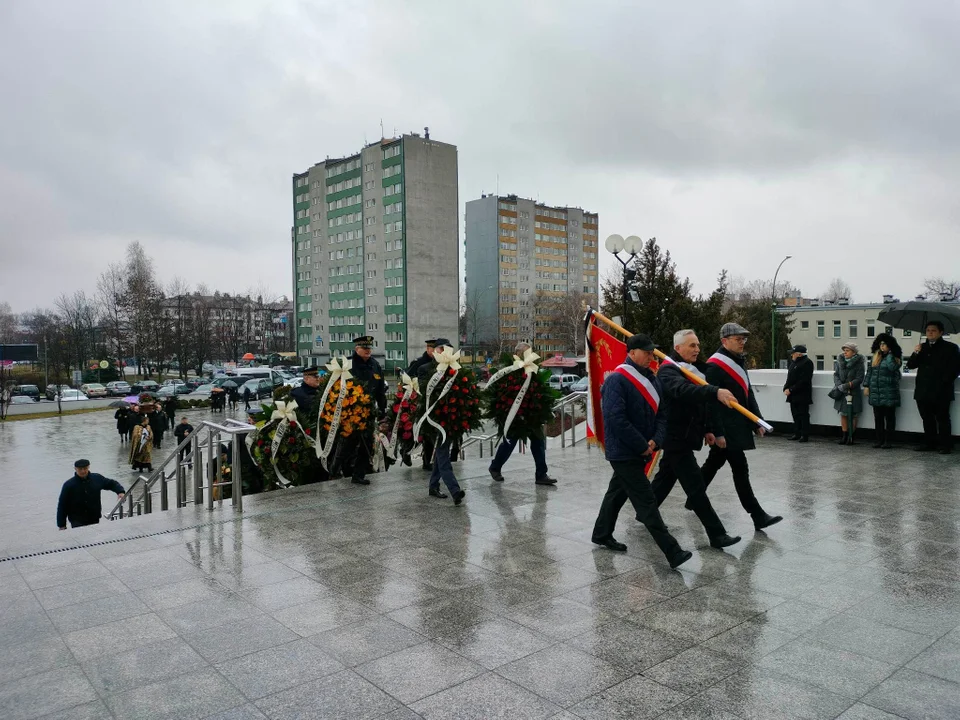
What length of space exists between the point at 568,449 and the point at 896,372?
5549 mm

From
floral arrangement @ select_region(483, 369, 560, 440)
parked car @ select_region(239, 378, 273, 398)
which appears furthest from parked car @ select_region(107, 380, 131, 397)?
floral arrangement @ select_region(483, 369, 560, 440)

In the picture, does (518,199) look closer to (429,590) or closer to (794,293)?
(794,293)

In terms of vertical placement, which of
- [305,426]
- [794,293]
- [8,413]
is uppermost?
[794,293]

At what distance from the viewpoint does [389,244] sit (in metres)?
84.7

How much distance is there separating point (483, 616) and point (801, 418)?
9.87 m

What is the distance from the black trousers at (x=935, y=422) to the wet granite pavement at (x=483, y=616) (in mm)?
3779

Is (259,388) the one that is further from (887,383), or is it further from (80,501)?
(887,383)

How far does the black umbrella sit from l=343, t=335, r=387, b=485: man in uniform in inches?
325

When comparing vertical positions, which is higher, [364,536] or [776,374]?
[776,374]

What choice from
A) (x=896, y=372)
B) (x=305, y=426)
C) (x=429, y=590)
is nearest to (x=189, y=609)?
(x=429, y=590)

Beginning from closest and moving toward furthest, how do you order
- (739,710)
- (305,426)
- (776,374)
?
(739,710) → (305,426) → (776,374)

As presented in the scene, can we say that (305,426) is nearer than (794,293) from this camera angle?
Yes

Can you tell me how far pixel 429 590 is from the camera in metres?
5.61

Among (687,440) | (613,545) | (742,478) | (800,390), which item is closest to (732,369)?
(687,440)
